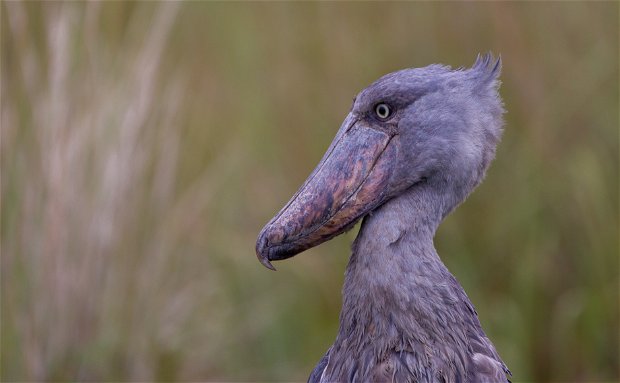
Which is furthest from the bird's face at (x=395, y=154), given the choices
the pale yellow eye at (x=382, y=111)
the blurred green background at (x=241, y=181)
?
the blurred green background at (x=241, y=181)

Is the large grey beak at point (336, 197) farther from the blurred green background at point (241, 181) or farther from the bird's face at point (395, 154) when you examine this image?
the blurred green background at point (241, 181)

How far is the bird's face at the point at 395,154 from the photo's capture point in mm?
2484

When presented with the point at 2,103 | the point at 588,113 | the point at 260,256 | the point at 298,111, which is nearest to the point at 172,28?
the point at 298,111

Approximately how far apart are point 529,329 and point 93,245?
168 cm

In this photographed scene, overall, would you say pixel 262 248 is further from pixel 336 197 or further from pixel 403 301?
pixel 403 301

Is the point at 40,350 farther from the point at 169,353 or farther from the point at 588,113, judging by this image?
the point at 588,113

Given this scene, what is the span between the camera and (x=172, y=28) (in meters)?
4.56

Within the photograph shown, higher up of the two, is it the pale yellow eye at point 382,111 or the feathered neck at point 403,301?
the pale yellow eye at point 382,111

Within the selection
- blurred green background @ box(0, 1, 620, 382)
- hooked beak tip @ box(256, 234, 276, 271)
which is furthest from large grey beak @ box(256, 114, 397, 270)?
blurred green background @ box(0, 1, 620, 382)

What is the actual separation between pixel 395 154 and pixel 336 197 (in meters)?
0.17

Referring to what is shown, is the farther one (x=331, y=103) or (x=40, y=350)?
(x=331, y=103)

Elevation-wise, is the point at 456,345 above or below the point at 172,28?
below

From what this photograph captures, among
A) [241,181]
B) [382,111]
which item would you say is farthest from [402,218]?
[241,181]

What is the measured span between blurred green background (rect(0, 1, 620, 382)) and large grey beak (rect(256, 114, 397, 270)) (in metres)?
1.48
